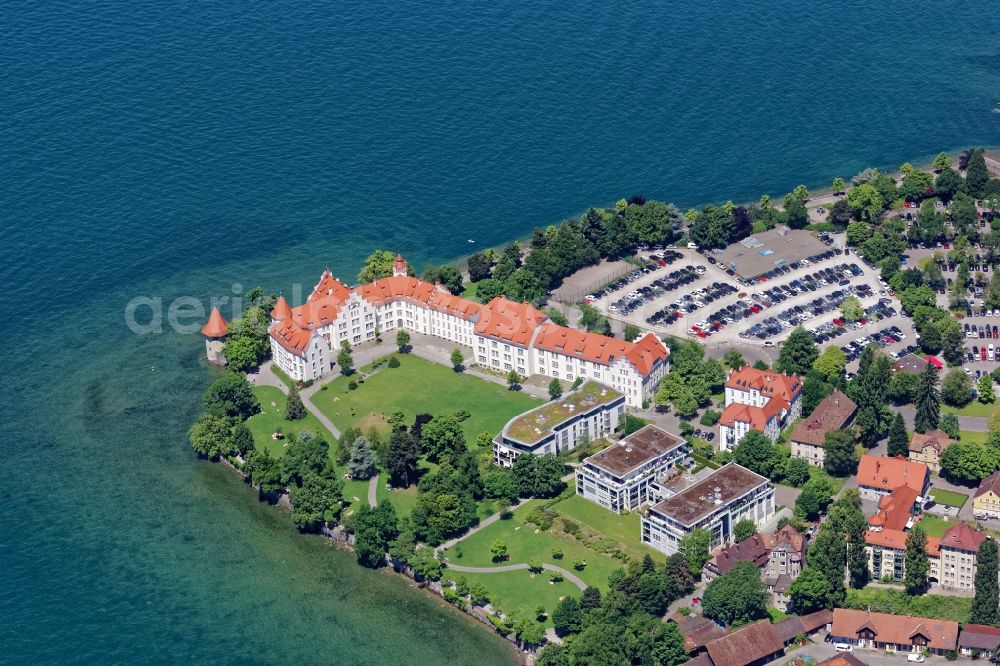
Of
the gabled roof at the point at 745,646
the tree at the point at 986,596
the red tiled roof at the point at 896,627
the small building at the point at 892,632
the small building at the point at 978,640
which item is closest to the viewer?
the small building at the point at 978,640

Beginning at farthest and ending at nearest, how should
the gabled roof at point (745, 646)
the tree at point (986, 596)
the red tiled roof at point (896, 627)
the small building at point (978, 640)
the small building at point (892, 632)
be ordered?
the tree at point (986, 596)
the small building at point (892, 632)
the red tiled roof at point (896, 627)
the gabled roof at point (745, 646)
the small building at point (978, 640)

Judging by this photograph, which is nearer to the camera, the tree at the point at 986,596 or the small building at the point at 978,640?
the small building at the point at 978,640

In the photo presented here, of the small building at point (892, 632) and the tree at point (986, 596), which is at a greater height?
the tree at point (986, 596)

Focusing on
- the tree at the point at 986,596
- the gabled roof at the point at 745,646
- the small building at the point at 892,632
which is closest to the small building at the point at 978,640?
the small building at the point at 892,632

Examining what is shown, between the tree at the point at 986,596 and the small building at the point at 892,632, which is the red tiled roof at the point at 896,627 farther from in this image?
the tree at the point at 986,596

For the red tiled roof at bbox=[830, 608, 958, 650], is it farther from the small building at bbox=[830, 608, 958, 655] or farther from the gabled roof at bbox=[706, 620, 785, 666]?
the gabled roof at bbox=[706, 620, 785, 666]

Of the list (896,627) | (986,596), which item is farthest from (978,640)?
(896,627)

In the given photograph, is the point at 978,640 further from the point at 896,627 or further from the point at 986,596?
the point at 896,627

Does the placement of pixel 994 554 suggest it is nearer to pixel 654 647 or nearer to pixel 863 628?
pixel 863 628
